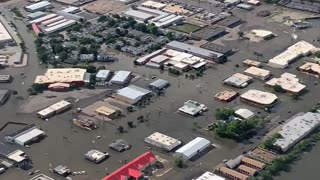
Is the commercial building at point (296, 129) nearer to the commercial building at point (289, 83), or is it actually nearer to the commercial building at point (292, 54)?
the commercial building at point (289, 83)

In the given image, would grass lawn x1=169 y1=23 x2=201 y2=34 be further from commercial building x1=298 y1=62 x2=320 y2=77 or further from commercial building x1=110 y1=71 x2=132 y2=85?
commercial building x1=298 y1=62 x2=320 y2=77

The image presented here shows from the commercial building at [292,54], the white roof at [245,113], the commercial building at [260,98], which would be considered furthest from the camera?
the commercial building at [292,54]

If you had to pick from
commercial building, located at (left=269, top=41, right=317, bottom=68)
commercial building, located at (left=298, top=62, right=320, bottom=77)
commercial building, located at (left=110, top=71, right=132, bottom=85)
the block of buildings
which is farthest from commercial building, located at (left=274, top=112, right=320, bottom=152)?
commercial building, located at (left=110, top=71, right=132, bottom=85)

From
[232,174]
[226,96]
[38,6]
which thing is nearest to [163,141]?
[232,174]

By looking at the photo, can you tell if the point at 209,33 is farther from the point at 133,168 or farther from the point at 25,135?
the point at 133,168

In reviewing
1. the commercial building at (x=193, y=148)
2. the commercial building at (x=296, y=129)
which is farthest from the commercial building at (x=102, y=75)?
the commercial building at (x=296, y=129)

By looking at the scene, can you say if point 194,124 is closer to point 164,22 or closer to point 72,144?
point 72,144

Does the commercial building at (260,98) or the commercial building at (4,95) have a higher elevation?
the commercial building at (4,95)

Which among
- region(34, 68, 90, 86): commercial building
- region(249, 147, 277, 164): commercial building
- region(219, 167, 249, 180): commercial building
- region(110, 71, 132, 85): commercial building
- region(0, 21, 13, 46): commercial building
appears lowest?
region(249, 147, 277, 164): commercial building
